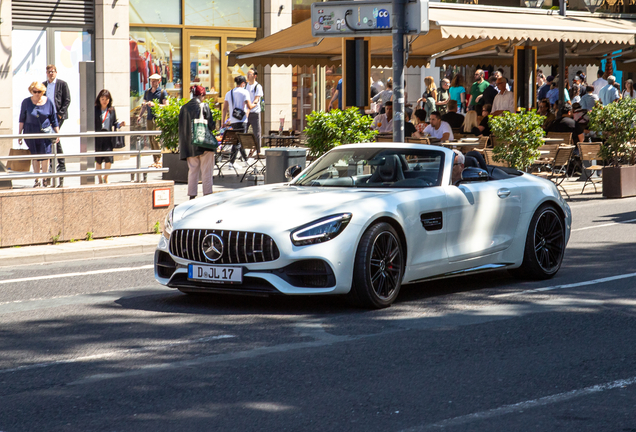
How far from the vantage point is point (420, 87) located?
3459 cm

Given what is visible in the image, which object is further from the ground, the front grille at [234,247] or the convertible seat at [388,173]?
the convertible seat at [388,173]

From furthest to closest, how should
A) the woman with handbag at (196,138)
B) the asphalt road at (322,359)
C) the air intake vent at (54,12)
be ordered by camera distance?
the air intake vent at (54,12)
the woman with handbag at (196,138)
the asphalt road at (322,359)

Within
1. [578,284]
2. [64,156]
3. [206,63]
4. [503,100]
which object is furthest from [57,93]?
[578,284]

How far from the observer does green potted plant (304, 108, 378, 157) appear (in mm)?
15664

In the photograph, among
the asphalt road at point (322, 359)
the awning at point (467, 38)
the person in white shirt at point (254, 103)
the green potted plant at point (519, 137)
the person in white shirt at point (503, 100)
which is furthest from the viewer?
the person in white shirt at point (254, 103)

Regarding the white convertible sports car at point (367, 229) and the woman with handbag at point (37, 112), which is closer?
the white convertible sports car at point (367, 229)

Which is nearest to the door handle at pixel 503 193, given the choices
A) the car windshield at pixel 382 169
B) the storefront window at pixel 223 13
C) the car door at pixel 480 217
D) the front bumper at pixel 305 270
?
the car door at pixel 480 217

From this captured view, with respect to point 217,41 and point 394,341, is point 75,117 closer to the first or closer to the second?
point 217,41

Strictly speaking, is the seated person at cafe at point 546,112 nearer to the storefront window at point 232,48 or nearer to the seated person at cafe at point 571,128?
the seated person at cafe at point 571,128

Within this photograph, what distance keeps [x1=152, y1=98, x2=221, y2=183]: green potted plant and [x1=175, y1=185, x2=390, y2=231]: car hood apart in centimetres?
1003

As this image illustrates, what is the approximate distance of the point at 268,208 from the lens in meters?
7.64

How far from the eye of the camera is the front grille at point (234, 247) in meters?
7.29

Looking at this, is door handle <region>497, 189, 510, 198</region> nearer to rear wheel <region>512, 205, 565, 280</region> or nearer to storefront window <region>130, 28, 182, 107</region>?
rear wheel <region>512, 205, 565, 280</region>

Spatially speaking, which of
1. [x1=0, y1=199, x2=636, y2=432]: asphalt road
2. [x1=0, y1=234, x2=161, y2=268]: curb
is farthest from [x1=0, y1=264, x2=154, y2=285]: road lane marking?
[x1=0, y1=234, x2=161, y2=268]: curb
